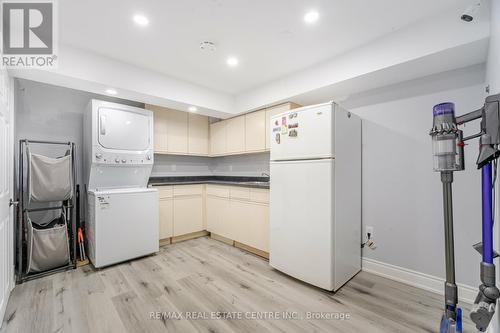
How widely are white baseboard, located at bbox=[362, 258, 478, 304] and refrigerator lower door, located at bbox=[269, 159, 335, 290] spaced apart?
0.74m

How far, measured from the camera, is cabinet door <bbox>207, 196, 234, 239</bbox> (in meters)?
3.37

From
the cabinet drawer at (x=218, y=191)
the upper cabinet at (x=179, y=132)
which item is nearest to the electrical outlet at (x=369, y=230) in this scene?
the cabinet drawer at (x=218, y=191)

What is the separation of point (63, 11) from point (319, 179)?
97.7 inches

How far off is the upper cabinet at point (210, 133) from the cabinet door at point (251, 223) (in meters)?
0.84

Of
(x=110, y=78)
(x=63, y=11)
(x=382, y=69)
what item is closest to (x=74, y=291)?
(x=110, y=78)

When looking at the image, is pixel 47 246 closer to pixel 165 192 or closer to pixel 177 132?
pixel 165 192

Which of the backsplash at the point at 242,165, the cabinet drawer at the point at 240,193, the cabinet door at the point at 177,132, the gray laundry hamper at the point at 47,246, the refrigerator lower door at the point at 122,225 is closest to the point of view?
the gray laundry hamper at the point at 47,246

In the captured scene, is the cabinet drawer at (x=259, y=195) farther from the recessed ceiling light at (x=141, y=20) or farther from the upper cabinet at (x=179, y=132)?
the recessed ceiling light at (x=141, y=20)

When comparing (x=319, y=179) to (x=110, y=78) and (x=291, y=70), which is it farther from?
(x=110, y=78)

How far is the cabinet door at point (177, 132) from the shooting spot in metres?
3.54

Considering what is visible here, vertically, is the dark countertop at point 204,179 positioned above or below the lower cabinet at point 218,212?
above

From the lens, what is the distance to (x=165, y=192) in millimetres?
3330

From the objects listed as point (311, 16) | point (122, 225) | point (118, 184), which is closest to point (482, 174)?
point (311, 16)

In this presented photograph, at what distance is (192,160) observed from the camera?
4191mm
